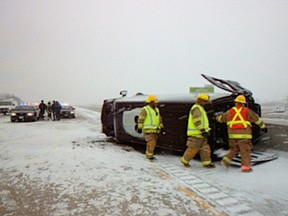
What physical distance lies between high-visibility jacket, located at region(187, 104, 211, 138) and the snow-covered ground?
2.81ft

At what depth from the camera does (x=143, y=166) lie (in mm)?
6184

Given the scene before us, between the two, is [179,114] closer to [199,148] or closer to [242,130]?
[199,148]

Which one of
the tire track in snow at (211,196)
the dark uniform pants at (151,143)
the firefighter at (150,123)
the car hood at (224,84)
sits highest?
the car hood at (224,84)

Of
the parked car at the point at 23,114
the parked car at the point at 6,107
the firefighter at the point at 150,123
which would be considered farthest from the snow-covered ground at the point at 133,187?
the parked car at the point at 6,107

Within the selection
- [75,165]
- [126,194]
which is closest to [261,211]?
[126,194]

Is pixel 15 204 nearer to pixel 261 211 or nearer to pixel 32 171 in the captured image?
pixel 32 171

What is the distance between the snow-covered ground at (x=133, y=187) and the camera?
3758 mm

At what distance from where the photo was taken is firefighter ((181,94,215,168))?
19.6ft

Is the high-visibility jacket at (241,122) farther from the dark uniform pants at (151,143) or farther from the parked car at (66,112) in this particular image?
the parked car at (66,112)

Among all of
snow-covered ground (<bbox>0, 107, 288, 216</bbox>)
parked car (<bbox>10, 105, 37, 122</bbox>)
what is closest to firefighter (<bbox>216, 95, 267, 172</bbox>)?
snow-covered ground (<bbox>0, 107, 288, 216</bbox>)

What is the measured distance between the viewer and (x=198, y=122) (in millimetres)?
5914

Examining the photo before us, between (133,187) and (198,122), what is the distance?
2.22m

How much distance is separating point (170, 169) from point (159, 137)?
1.72 meters

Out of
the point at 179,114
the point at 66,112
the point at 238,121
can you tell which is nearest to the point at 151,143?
the point at 179,114
